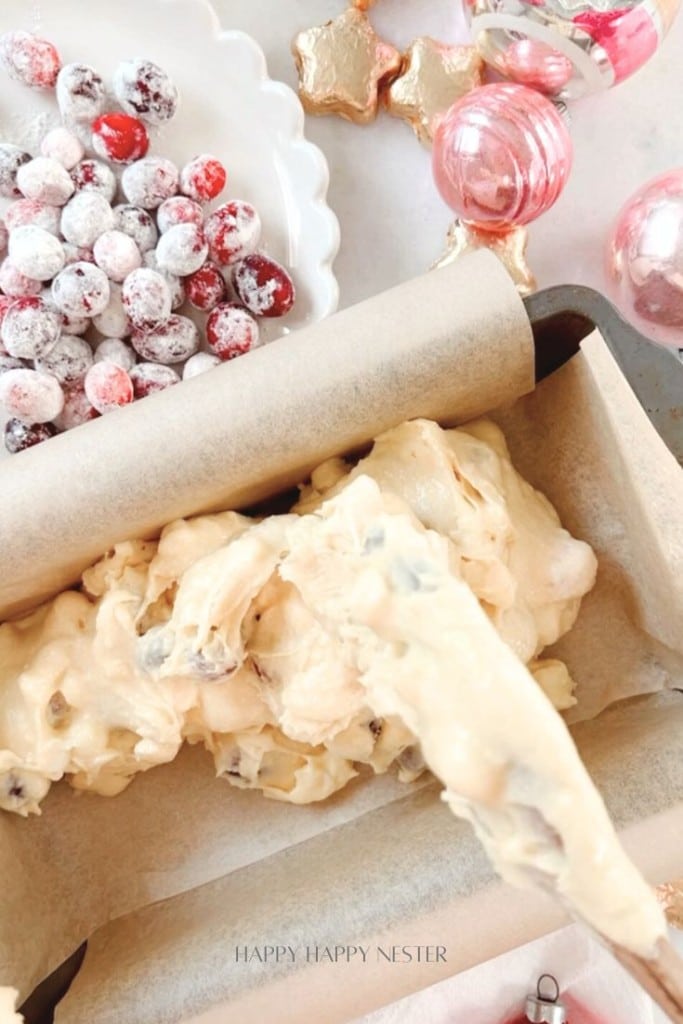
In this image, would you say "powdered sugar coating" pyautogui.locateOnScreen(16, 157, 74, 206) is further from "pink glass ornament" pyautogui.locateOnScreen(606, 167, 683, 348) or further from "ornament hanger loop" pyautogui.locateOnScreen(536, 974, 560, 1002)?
"ornament hanger loop" pyautogui.locateOnScreen(536, 974, 560, 1002)

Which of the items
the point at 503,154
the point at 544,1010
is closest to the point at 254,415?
the point at 503,154

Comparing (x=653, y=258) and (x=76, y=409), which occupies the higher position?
(x=653, y=258)

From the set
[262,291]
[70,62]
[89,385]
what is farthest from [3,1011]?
[70,62]

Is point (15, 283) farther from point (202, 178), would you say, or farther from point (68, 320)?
point (202, 178)

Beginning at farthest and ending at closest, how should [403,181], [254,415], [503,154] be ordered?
[403,181] → [503,154] → [254,415]

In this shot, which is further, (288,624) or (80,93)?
(80,93)

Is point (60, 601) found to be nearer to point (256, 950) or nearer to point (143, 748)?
point (143, 748)

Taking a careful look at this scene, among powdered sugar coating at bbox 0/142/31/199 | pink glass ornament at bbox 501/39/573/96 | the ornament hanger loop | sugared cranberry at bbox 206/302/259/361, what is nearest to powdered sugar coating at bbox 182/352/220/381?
sugared cranberry at bbox 206/302/259/361

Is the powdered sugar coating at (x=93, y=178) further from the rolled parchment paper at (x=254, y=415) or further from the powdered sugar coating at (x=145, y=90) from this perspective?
the rolled parchment paper at (x=254, y=415)
